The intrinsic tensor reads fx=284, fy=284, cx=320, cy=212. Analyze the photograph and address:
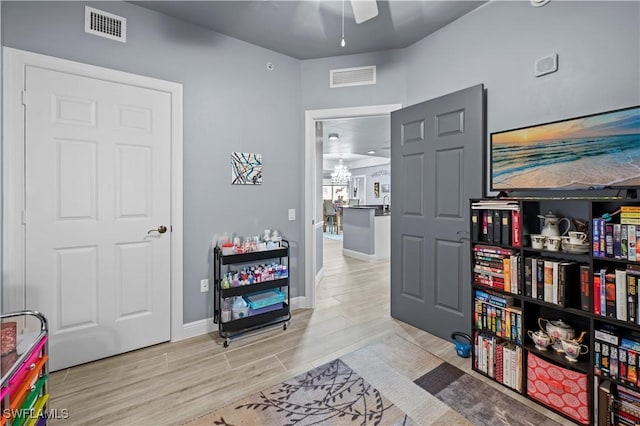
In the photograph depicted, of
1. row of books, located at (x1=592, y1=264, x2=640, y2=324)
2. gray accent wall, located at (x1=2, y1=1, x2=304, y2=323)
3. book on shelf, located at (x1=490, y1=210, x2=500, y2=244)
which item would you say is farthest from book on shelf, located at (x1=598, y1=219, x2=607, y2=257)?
gray accent wall, located at (x1=2, y1=1, x2=304, y2=323)

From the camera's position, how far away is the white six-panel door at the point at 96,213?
1936mm

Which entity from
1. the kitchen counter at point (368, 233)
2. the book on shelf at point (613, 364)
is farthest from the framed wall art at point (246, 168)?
the kitchen counter at point (368, 233)

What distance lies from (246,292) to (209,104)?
173cm

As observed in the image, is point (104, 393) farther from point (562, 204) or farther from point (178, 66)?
point (562, 204)

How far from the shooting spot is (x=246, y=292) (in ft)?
8.22

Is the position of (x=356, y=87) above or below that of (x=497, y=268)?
above

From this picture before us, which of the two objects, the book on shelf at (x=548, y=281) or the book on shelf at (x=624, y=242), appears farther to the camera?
the book on shelf at (x=548, y=281)

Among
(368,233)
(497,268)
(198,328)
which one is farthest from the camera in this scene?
(368,233)

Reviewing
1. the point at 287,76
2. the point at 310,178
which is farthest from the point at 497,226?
the point at 287,76

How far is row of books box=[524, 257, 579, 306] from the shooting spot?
5.23 feet

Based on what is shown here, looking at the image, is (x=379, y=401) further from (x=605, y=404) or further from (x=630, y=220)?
(x=630, y=220)

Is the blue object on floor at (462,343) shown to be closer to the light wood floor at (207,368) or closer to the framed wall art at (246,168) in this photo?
the light wood floor at (207,368)

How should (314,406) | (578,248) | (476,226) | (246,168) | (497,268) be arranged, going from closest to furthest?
(578,248) → (314,406) → (497,268) → (476,226) → (246,168)

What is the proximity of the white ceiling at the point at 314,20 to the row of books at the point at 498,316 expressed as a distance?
2.25 meters
